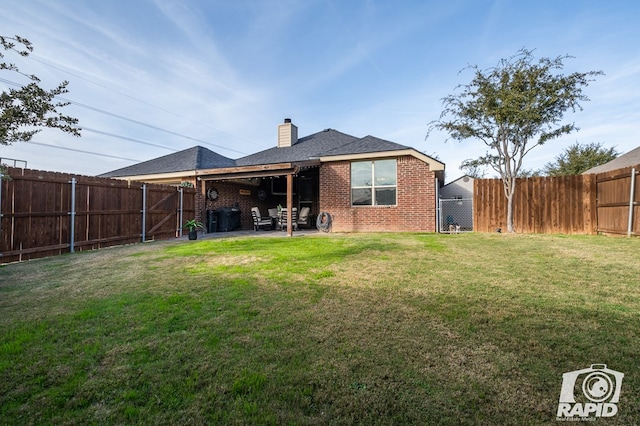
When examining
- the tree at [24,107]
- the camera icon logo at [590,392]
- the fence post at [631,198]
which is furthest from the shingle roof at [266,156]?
the camera icon logo at [590,392]

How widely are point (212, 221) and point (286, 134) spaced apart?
20.5 ft

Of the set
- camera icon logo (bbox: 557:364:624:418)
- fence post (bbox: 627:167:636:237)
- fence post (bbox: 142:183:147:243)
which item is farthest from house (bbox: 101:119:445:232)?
camera icon logo (bbox: 557:364:624:418)

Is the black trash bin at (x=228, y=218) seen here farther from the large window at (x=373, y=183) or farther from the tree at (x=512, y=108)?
the tree at (x=512, y=108)

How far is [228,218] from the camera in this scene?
527 inches

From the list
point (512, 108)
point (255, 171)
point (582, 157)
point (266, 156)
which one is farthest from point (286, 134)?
point (582, 157)

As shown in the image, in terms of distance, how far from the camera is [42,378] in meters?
2.08

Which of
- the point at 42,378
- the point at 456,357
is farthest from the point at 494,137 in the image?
the point at 42,378

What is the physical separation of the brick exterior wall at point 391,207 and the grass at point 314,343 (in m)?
5.70

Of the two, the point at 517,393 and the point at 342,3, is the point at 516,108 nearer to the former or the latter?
the point at 342,3

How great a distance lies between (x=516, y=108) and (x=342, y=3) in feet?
21.1

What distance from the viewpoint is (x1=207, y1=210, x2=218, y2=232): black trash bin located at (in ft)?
41.3

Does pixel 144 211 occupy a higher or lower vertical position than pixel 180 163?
lower

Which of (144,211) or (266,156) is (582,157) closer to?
(266,156)

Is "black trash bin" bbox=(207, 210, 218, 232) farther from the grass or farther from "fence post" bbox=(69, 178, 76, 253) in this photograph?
the grass
